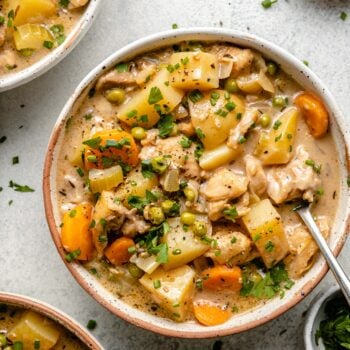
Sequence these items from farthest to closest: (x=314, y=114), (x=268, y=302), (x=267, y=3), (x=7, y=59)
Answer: (x=267, y=3) → (x=7, y=59) → (x=268, y=302) → (x=314, y=114)

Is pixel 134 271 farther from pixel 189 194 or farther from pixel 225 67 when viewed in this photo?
pixel 225 67

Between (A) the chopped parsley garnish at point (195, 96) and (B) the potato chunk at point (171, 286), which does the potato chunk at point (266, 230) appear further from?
(A) the chopped parsley garnish at point (195, 96)

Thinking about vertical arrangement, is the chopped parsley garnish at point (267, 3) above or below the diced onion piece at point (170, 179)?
above

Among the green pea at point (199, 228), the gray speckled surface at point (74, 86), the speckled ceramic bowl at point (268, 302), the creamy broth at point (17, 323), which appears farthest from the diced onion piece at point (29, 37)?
the creamy broth at point (17, 323)

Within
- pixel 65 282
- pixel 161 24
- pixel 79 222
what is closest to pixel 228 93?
pixel 161 24

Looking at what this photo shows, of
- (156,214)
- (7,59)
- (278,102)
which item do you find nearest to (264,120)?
(278,102)

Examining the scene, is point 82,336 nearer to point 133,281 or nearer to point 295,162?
point 133,281
